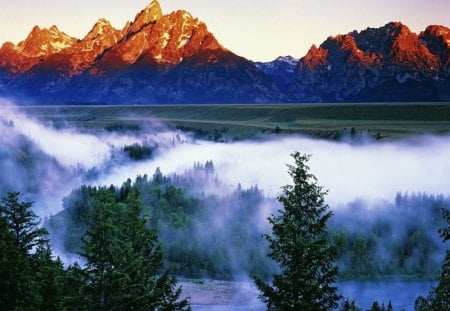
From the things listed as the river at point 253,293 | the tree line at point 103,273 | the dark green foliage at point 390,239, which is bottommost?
the river at point 253,293

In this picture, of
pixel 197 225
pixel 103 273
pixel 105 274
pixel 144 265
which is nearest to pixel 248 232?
pixel 197 225

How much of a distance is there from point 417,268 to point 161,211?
183 feet

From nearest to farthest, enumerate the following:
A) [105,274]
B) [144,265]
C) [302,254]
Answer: [105,274], [302,254], [144,265]

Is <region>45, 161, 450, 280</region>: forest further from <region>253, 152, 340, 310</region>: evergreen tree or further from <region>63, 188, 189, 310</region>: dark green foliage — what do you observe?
<region>253, 152, 340, 310</region>: evergreen tree

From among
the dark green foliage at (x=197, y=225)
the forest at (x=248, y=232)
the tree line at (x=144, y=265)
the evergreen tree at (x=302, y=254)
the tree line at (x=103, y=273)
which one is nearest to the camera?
the tree line at (x=103, y=273)

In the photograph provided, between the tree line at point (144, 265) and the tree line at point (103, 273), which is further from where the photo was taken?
the tree line at point (144, 265)

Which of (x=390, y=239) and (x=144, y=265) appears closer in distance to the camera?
(x=144, y=265)

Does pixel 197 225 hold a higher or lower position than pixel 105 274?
lower

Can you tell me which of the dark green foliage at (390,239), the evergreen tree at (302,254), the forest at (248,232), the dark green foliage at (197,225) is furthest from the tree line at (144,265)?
the dark green foliage at (390,239)

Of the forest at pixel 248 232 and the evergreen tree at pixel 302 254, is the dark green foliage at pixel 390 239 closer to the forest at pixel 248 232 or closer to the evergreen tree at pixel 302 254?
the forest at pixel 248 232

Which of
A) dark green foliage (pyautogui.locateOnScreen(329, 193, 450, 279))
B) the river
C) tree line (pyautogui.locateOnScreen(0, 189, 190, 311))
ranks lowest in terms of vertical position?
the river

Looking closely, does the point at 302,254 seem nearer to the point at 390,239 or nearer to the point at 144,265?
the point at 144,265

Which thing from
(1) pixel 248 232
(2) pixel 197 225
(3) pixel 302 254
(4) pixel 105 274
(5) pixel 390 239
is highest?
(3) pixel 302 254

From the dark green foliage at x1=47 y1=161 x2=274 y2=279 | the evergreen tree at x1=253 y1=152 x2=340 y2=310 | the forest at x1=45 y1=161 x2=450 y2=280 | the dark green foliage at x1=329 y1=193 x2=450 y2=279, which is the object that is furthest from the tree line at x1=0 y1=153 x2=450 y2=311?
the dark green foliage at x1=329 y1=193 x2=450 y2=279
